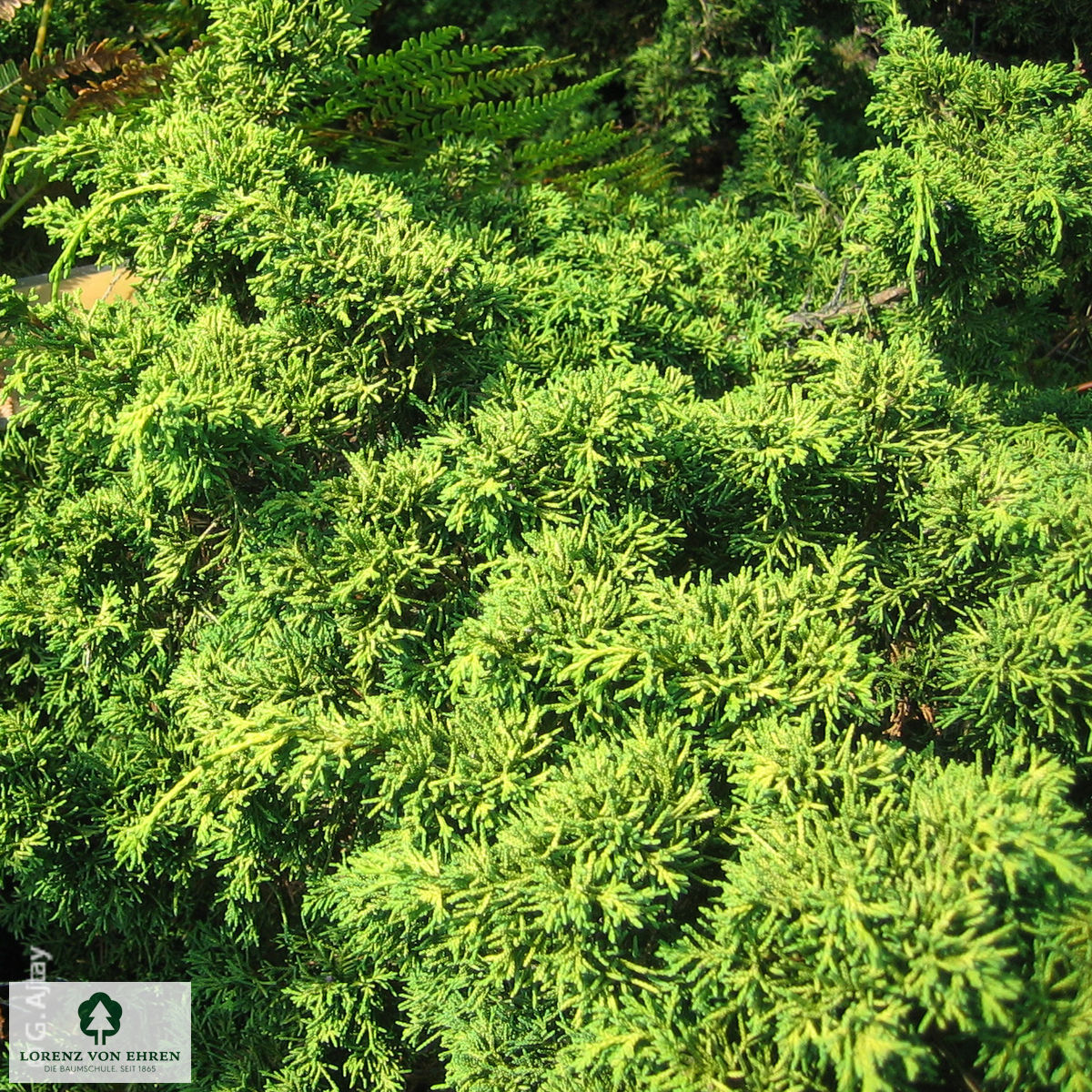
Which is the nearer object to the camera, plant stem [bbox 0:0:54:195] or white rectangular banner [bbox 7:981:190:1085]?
white rectangular banner [bbox 7:981:190:1085]

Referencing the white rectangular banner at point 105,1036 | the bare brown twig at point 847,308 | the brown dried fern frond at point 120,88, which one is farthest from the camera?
the brown dried fern frond at point 120,88

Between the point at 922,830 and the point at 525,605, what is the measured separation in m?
0.82

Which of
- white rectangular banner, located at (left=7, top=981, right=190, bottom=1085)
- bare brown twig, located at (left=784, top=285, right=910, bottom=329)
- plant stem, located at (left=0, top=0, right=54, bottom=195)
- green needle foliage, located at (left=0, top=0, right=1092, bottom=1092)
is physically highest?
plant stem, located at (left=0, top=0, right=54, bottom=195)

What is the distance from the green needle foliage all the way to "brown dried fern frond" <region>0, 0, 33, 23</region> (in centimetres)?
128

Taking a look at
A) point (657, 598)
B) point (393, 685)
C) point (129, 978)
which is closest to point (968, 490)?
point (657, 598)

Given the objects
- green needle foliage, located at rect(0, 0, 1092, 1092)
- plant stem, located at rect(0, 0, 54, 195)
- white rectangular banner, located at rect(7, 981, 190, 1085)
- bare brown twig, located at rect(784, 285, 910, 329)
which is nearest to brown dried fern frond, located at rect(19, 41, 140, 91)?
plant stem, located at rect(0, 0, 54, 195)

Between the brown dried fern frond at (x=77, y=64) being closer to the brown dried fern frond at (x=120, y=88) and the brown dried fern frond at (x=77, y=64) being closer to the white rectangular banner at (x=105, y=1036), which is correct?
the brown dried fern frond at (x=120, y=88)

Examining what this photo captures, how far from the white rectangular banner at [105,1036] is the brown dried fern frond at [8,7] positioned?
131 inches

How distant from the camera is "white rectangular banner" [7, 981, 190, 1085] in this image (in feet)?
8.12

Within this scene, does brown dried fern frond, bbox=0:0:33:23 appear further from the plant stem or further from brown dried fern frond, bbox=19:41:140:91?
brown dried fern frond, bbox=19:41:140:91

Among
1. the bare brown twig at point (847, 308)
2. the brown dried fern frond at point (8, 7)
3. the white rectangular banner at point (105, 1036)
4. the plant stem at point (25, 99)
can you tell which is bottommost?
the white rectangular banner at point (105, 1036)

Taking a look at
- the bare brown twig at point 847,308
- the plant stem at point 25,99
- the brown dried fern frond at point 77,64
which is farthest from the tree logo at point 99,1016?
the brown dried fern frond at point 77,64

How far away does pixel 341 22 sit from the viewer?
8.02ft

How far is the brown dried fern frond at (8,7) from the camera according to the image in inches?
132
